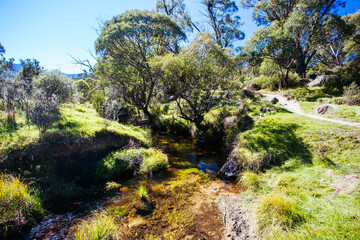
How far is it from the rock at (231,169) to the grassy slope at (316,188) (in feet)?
2.99

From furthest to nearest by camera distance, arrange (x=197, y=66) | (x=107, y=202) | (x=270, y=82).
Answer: (x=270, y=82)
(x=197, y=66)
(x=107, y=202)

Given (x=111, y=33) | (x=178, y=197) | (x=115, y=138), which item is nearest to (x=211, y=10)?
(x=111, y=33)

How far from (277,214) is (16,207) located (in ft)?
22.0

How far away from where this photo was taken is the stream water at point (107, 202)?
12.4 ft

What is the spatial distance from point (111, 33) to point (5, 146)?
10314 millimetres

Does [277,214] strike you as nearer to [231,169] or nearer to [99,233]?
[231,169]

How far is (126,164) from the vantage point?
688cm

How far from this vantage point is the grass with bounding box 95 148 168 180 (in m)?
6.41

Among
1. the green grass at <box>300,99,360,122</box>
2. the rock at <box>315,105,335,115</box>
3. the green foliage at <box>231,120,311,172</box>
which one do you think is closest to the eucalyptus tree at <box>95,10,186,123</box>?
the green foliage at <box>231,120,311,172</box>

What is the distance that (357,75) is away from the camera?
1543 cm

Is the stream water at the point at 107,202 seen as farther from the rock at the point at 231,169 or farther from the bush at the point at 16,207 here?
A: the rock at the point at 231,169

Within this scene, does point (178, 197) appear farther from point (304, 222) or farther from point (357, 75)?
point (357, 75)

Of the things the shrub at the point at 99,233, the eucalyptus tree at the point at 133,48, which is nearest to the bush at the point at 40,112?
the shrub at the point at 99,233

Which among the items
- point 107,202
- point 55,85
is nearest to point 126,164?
point 107,202
